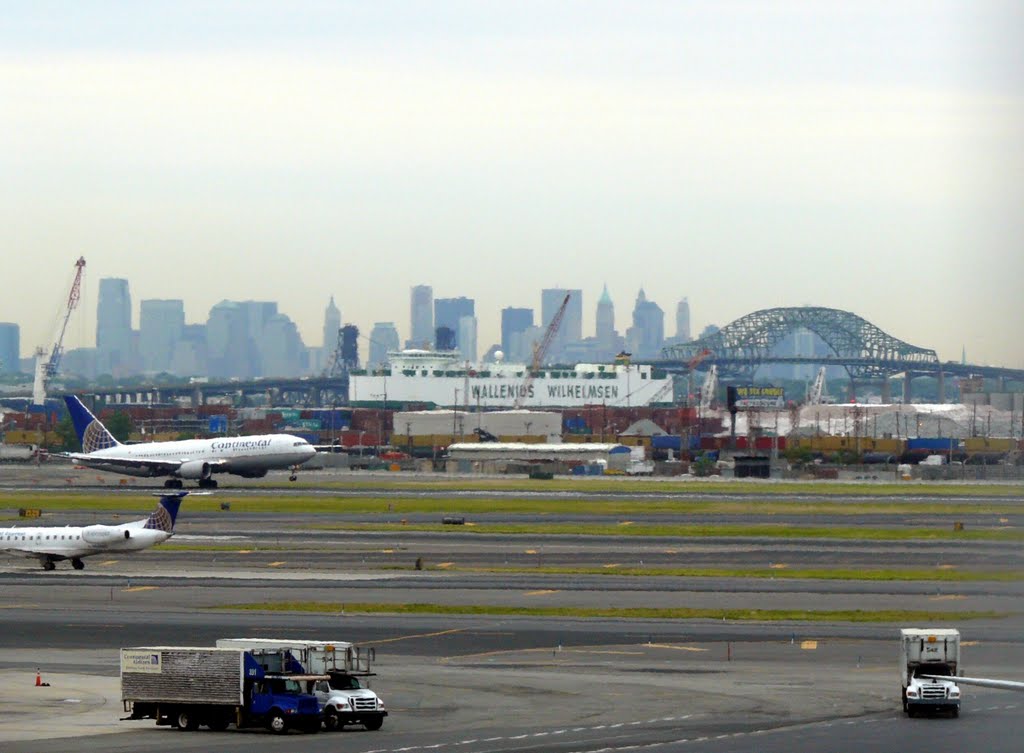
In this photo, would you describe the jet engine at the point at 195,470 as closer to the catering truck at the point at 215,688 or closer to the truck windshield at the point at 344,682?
the catering truck at the point at 215,688

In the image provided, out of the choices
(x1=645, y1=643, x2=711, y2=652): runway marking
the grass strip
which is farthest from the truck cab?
the grass strip

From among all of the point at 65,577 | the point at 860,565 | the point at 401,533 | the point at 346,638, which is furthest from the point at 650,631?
the point at 401,533

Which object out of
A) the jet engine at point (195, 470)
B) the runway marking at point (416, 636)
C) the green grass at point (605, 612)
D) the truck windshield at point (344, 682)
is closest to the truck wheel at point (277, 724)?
the truck windshield at point (344, 682)

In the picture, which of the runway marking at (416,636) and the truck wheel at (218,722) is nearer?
the truck wheel at (218,722)

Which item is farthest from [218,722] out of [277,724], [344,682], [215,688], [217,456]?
[217,456]

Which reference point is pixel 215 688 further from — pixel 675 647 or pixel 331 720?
pixel 675 647

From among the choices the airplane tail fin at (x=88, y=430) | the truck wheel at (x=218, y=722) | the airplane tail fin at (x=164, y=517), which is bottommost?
the truck wheel at (x=218, y=722)
